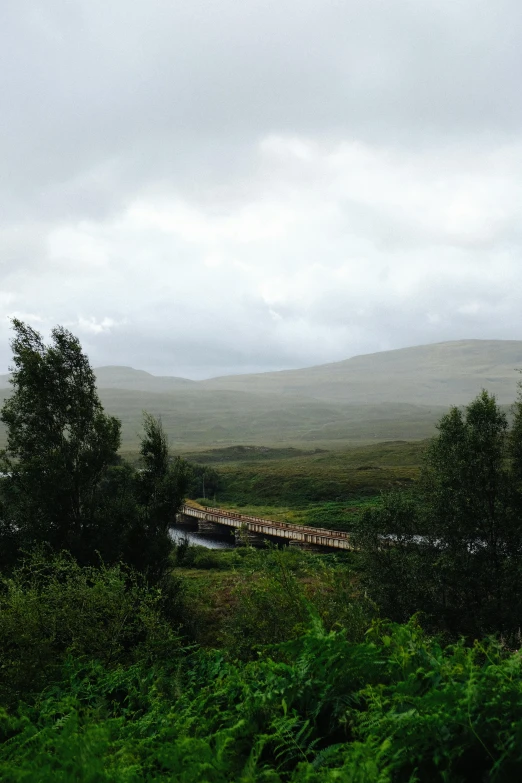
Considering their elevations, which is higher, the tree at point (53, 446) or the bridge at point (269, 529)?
the tree at point (53, 446)

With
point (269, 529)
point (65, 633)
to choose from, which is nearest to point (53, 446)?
point (65, 633)

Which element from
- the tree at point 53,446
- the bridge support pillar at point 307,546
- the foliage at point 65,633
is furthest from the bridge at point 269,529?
the foliage at point 65,633

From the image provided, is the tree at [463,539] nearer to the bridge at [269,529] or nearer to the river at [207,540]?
the bridge at [269,529]

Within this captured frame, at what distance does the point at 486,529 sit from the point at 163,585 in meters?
18.8

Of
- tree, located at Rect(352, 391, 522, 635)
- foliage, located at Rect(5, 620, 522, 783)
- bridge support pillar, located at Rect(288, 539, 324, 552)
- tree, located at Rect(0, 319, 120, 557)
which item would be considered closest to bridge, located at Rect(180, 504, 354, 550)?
bridge support pillar, located at Rect(288, 539, 324, 552)

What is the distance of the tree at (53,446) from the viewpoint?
28.1m

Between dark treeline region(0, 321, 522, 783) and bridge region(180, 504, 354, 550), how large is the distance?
71.6 feet

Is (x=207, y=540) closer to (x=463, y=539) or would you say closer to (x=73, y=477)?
(x=73, y=477)

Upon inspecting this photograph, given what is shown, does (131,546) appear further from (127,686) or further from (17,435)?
(127,686)

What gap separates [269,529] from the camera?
7631 centimetres

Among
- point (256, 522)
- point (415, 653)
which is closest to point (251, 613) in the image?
point (415, 653)

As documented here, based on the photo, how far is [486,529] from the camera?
3014 centimetres

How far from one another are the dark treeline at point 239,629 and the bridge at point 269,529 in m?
21.8

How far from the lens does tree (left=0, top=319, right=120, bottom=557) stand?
2812 centimetres
